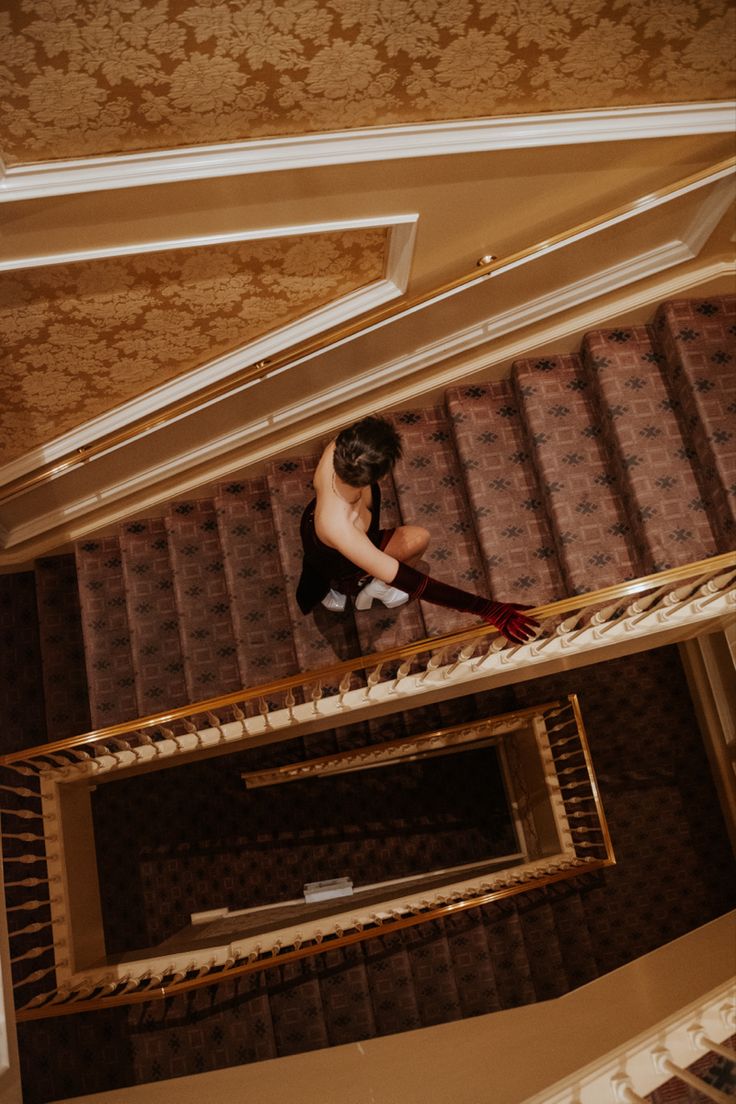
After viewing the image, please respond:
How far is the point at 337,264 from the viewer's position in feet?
10.6

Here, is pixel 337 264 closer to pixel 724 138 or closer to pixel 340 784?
pixel 724 138

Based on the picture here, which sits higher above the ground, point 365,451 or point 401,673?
point 365,451

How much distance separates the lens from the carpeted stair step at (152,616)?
4621 millimetres

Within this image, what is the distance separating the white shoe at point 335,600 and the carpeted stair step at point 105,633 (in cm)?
136

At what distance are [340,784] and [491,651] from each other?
135 inches

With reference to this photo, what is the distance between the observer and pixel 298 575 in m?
4.46

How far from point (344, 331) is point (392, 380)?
71 centimetres

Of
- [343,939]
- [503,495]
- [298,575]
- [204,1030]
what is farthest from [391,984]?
[503,495]

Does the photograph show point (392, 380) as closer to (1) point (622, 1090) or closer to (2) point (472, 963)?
(1) point (622, 1090)

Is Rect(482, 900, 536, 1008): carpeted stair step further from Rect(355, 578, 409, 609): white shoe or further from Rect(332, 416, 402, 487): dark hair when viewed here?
Rect(332, 416, 402, 487): dark hair

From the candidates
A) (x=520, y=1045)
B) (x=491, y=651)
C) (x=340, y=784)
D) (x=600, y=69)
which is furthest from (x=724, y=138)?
(x=340, y=784)

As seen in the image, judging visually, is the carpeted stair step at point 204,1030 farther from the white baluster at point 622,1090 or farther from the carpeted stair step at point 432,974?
the white baluster at point 622,1090

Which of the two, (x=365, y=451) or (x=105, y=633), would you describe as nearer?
(x=365, y=451)

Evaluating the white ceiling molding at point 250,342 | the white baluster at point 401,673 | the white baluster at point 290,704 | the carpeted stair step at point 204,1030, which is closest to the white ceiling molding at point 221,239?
the white ceiling molding at point 250,342
